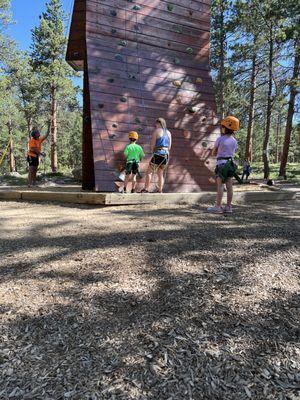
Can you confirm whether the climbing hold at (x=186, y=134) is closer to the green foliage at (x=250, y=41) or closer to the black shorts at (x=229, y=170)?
the black shorts at (x=229, y=170)

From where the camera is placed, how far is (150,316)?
100 inches

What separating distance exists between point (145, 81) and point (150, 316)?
7.55 meters

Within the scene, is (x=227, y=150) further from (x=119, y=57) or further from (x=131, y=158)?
(x=119, y=57)

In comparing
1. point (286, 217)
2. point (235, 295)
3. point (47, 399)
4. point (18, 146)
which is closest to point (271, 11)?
point (286, 217)

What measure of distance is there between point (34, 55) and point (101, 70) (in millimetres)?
24574

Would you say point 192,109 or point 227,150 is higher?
point 192,109

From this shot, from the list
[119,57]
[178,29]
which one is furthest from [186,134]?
[178,29]

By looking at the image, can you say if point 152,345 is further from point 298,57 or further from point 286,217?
point 298,57

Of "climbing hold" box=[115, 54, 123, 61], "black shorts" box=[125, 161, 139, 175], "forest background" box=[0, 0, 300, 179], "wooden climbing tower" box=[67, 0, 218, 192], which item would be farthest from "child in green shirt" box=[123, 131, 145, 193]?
"forest background" box=[0, 0, 300, 179]

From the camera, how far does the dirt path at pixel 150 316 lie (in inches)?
77.4

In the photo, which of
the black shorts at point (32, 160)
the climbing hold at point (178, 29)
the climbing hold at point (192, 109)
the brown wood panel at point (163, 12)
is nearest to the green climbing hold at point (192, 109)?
the climbing hold at point (192, 109)

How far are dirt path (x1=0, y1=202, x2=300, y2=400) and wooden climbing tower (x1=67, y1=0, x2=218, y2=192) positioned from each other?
4334 millimetres

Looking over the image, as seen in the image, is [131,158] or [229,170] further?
[131,158]

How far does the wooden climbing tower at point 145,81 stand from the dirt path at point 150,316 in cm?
433
